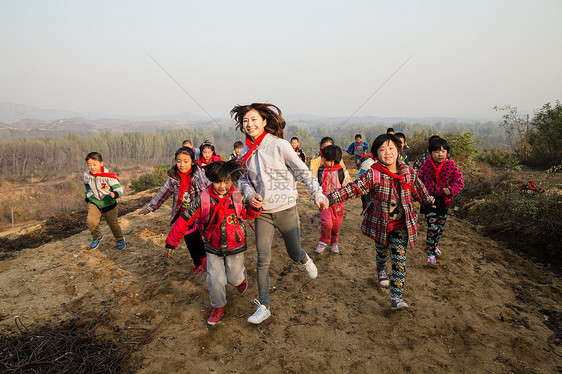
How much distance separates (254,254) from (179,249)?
1507mm

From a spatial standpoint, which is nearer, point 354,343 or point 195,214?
point 354,343

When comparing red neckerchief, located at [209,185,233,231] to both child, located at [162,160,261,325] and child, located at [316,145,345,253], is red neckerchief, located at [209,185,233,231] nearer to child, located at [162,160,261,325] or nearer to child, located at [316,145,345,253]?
child, located at [162,160,261,325]

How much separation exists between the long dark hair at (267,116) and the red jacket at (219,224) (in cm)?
79

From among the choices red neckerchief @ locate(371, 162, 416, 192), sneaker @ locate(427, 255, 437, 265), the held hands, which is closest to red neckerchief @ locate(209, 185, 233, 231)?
the held hands

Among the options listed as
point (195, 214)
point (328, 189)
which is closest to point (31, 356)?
point (195, 214)

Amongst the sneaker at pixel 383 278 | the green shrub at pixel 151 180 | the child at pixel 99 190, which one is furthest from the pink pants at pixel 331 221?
the green shrub at pixel 151 180

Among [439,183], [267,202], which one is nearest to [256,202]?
[267,202]

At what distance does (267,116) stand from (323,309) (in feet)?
7.96

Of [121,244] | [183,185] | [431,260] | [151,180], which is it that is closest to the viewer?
[183,185]

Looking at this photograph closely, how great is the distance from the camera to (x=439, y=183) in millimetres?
4457

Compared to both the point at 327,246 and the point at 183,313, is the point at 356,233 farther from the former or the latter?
the point at 183,313

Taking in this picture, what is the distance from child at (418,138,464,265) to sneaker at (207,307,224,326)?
3335 millimetres

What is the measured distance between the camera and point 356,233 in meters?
6.15

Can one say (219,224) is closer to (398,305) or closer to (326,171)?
(398,305)
